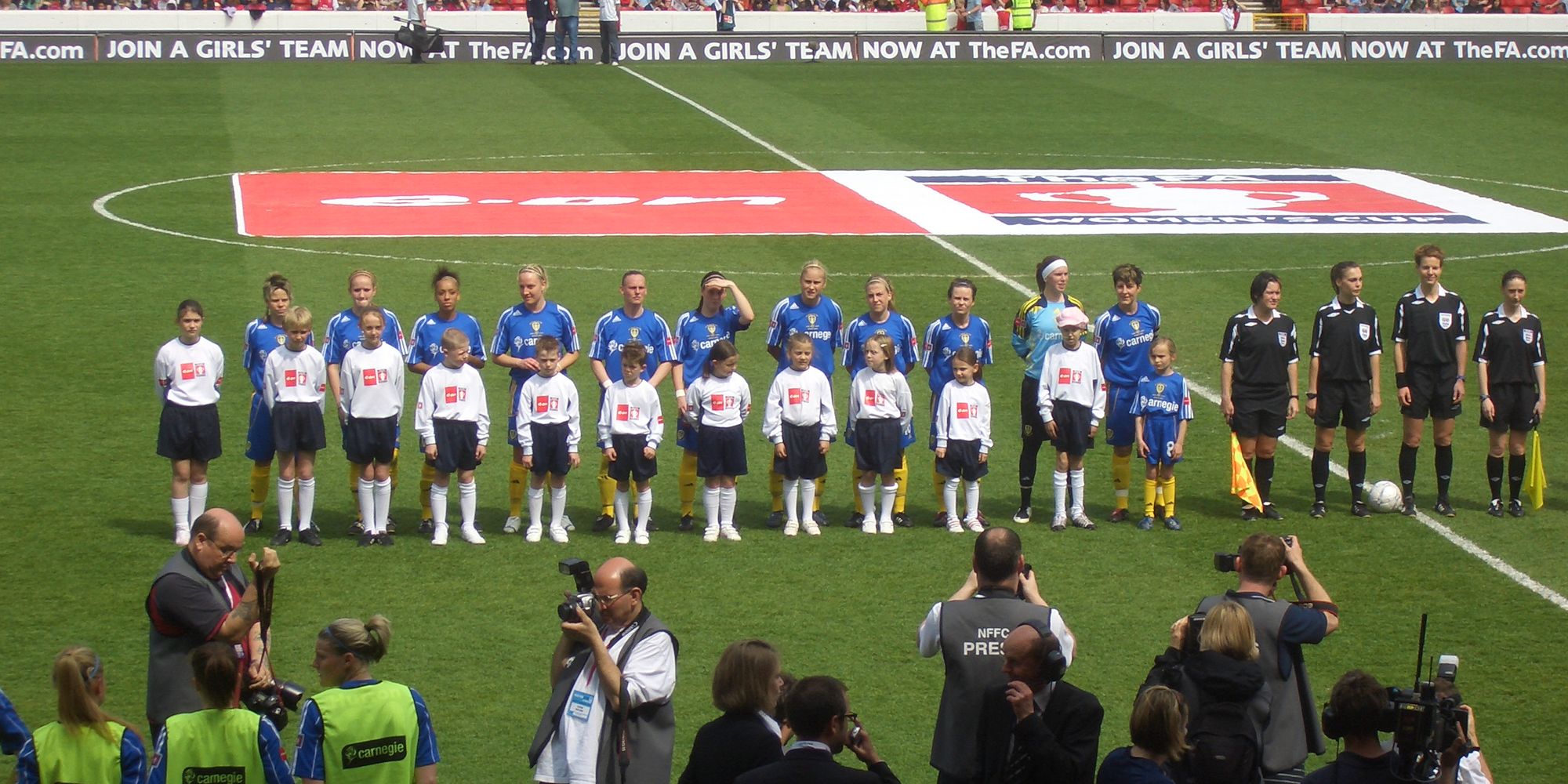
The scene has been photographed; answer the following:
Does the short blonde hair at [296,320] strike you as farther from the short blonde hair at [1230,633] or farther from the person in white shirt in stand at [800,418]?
the short blonde hair at [1230,633]

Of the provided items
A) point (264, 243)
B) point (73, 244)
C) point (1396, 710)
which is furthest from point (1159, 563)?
point (73, 244)

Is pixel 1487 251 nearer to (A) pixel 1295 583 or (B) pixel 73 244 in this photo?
(A) pixel 1295 583

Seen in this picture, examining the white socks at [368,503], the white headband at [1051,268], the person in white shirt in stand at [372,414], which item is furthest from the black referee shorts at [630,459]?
the white headband at [1051,268]

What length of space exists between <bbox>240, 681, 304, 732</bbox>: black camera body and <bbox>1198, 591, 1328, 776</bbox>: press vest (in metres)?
3.35

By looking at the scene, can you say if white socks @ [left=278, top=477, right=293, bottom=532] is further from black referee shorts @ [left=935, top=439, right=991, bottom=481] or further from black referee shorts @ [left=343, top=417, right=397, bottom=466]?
black referee shorts @ [left=935, top=439, right=991, bottom=481]

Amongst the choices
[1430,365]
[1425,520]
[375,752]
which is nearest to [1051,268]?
[1430,365]

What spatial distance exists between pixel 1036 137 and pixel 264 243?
15.0 meters

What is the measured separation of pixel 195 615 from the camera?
6.89 metres

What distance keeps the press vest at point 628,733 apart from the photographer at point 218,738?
111 cm

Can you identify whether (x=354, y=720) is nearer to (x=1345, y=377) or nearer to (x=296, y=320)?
(x=296, y=320)

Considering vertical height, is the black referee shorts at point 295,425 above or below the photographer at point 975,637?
above

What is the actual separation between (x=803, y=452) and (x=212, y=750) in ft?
21.5

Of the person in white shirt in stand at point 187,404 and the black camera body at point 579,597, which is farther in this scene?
the person in white shirt in stand at point 187,404

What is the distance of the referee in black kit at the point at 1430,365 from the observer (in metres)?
12.4
